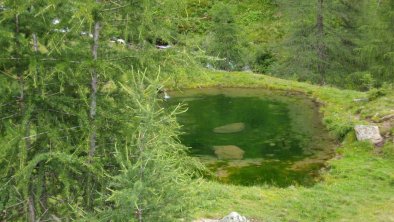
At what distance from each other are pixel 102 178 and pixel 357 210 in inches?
360

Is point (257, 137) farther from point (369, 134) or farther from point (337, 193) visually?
point (337, 193)

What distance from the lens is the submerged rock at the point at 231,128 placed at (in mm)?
23234

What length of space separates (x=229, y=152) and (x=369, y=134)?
5.98 meters

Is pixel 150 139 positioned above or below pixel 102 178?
above

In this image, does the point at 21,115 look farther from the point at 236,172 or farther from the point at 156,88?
the point at 236,172

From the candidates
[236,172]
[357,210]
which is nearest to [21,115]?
[357,210]

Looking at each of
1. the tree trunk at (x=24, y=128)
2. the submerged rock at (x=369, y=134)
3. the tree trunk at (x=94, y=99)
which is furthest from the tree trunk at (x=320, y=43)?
the tree trunk at (x=24, y=128)

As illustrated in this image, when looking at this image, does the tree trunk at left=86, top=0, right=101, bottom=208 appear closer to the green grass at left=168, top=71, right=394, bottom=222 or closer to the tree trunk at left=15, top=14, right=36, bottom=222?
the tree trunk at left=15, top=14, right=36, bottom=222

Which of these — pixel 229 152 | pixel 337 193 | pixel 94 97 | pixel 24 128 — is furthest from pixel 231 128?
pixel 24 128

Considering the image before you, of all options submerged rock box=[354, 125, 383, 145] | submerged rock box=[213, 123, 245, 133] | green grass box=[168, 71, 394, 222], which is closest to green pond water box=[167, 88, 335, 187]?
submerged rock box=[213, 123, 245, 133]

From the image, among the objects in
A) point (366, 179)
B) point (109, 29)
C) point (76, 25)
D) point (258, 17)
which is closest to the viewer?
point (76, 25)

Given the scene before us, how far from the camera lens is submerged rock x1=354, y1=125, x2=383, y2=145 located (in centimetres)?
1988

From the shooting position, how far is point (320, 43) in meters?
34.1

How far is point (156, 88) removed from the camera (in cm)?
639
